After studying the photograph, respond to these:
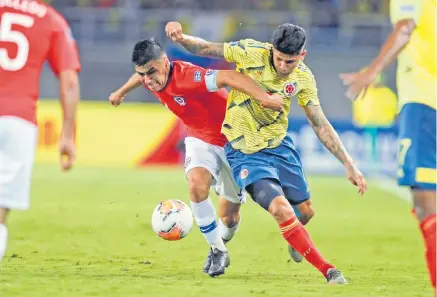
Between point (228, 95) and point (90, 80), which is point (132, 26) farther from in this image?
point (228, 95)

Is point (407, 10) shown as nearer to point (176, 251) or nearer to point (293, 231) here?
point (293, 231)

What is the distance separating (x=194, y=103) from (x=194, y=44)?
615 mm

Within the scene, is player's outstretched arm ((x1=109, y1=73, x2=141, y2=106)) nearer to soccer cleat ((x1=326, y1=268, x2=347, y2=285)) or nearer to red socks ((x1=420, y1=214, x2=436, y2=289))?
soccer cleat ((x1=326, y1=268, x2=347, y2=285))

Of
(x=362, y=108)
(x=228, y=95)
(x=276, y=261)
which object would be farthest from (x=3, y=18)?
(x=362, y=108)

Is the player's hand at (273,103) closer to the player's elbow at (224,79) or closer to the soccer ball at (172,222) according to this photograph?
the player's elbow at (224,79)

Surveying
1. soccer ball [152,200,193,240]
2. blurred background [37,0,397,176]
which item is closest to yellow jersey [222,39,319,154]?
soccer ball [152,200,193,240]

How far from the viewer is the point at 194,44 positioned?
7953 millimetres

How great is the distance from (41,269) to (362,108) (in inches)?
669

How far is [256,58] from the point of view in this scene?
7.84 m

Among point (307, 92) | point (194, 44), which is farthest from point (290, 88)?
point (194, 44)

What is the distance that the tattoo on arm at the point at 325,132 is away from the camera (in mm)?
7727

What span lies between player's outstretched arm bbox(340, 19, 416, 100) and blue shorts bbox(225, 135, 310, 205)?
1.70 metres

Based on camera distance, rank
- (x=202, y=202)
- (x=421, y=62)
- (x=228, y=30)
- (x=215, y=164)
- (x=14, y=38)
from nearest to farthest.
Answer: (x=14, y=38) → (x=421, y=62) → (x=202, y=202) → (x=215, y=164) → (x=228, y=30)

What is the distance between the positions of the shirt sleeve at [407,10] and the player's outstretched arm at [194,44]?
2120 mm
